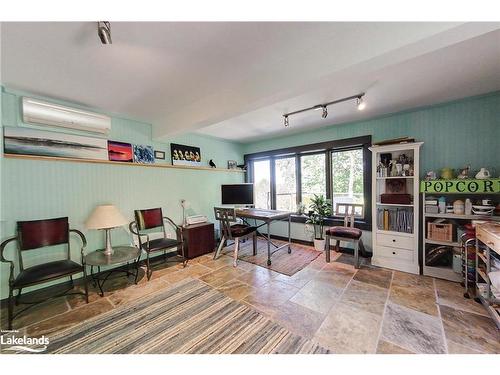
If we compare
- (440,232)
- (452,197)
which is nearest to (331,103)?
(452,197)

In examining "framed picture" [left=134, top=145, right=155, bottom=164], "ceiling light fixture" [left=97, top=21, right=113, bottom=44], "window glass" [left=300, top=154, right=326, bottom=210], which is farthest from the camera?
"window glass" [left=300, top=154, right=326, bottom=210]

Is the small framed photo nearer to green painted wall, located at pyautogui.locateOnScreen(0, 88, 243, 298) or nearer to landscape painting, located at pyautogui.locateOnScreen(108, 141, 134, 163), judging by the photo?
green painted wall, located at pyautogui.locateOnScreen(0, 88, 243, 298)

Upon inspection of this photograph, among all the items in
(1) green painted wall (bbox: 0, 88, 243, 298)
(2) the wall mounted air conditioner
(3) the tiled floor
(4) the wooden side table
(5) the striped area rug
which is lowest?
(3) the tiled floor

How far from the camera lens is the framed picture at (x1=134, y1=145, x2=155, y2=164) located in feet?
10.1

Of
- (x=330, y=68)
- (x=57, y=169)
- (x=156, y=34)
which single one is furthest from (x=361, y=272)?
(x=57, y=169)

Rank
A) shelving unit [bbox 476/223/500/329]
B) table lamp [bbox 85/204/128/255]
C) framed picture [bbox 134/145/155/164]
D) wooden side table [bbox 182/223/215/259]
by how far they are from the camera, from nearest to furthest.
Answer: shelving unit [bbox 476/223/500/329], table lamp [bbox 85/204/128/255], framed picture [bbox 134/145/155/164], wooden side table [bbox 182/223/215/259]

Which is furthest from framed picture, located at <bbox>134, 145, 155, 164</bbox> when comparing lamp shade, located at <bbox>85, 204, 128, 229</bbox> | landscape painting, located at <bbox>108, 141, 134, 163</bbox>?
lamp shade, located at <bbox>85, 204, 128, 229</bbox>

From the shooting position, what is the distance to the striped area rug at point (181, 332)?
1.46 metres

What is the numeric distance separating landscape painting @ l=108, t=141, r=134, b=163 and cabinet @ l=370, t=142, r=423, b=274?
3825 millimetres

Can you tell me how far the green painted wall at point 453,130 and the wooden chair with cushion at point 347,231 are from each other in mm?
1189

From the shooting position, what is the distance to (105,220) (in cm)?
239

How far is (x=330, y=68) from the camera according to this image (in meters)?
1.42

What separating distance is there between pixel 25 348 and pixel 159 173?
7.95ft

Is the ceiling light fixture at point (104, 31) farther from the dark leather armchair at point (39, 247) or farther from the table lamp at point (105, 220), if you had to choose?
the dark leather armchair at point (39, 247)
